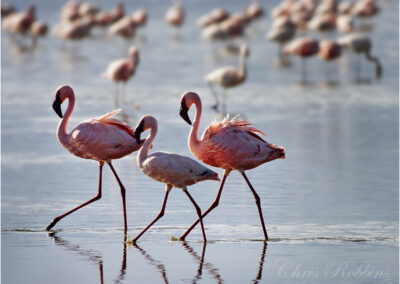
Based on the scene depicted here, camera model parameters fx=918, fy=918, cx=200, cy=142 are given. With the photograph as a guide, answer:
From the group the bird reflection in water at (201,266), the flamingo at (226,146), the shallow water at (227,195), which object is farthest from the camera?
the flamingo at (226,146)

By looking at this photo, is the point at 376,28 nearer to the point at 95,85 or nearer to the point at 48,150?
the point at 95,85

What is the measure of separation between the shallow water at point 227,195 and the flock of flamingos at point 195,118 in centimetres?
27

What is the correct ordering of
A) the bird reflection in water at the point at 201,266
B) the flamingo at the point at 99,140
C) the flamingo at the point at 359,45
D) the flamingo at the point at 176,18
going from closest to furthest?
the bird reflection in water at the point at 201,266 → the flamingo at the point at 99,140 → the flamingo at the point at 359,45 → the flamingo at the point at 176,18

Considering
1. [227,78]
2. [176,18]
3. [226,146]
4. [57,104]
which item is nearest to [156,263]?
[226,146]

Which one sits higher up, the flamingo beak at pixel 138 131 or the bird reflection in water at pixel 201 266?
the flamingo beak at pixel 138 131

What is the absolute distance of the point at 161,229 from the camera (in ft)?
23.7

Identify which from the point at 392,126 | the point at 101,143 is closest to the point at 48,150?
the point at 101,143

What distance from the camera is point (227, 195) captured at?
8.41 meters

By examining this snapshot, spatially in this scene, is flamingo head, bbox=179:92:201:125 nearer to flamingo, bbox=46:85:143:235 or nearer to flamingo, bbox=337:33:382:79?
flamingo, bbox=46:85:143:235

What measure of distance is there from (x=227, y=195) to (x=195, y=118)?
1422mm

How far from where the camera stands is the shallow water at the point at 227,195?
6.08m

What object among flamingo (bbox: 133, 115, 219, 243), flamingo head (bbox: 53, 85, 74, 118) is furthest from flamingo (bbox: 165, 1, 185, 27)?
flamingo (bbox: 133, 115, 219, 243)

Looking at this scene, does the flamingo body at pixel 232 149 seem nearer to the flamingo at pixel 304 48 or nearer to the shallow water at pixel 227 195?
the shallow water at pixel 227 195

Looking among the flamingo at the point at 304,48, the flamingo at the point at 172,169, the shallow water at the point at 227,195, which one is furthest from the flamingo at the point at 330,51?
the flamingo at the point at 172,169
